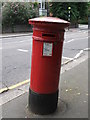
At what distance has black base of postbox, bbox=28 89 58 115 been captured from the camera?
10.9 feet

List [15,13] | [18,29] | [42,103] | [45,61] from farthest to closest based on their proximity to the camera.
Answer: [18,29] → [15,13] → [42,103] → [45,61]

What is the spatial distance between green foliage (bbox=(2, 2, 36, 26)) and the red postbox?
19.2m

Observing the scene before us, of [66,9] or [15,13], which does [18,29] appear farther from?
[66,9]

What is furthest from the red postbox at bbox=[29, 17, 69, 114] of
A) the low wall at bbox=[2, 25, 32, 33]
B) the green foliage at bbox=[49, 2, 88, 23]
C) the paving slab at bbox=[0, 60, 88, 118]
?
the green foliage at bbox=[49, 2, 88, 23]

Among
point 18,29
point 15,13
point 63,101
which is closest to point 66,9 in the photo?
point 18,29

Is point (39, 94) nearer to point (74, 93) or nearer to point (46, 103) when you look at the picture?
point (46, 103)

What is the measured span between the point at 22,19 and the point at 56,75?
66.9 ft

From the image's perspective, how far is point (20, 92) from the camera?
14.6 ft

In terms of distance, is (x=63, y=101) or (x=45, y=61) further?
(x=63, y=101)

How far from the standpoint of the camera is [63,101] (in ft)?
12.8

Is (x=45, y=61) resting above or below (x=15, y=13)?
below

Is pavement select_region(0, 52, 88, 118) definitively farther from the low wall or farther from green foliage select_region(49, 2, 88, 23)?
green foliage select_region(49, 2, 88, 23)

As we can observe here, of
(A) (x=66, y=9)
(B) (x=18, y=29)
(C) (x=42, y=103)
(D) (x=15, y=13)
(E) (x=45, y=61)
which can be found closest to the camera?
(E) (x=45, y=61)

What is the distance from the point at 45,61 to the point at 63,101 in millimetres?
1102
